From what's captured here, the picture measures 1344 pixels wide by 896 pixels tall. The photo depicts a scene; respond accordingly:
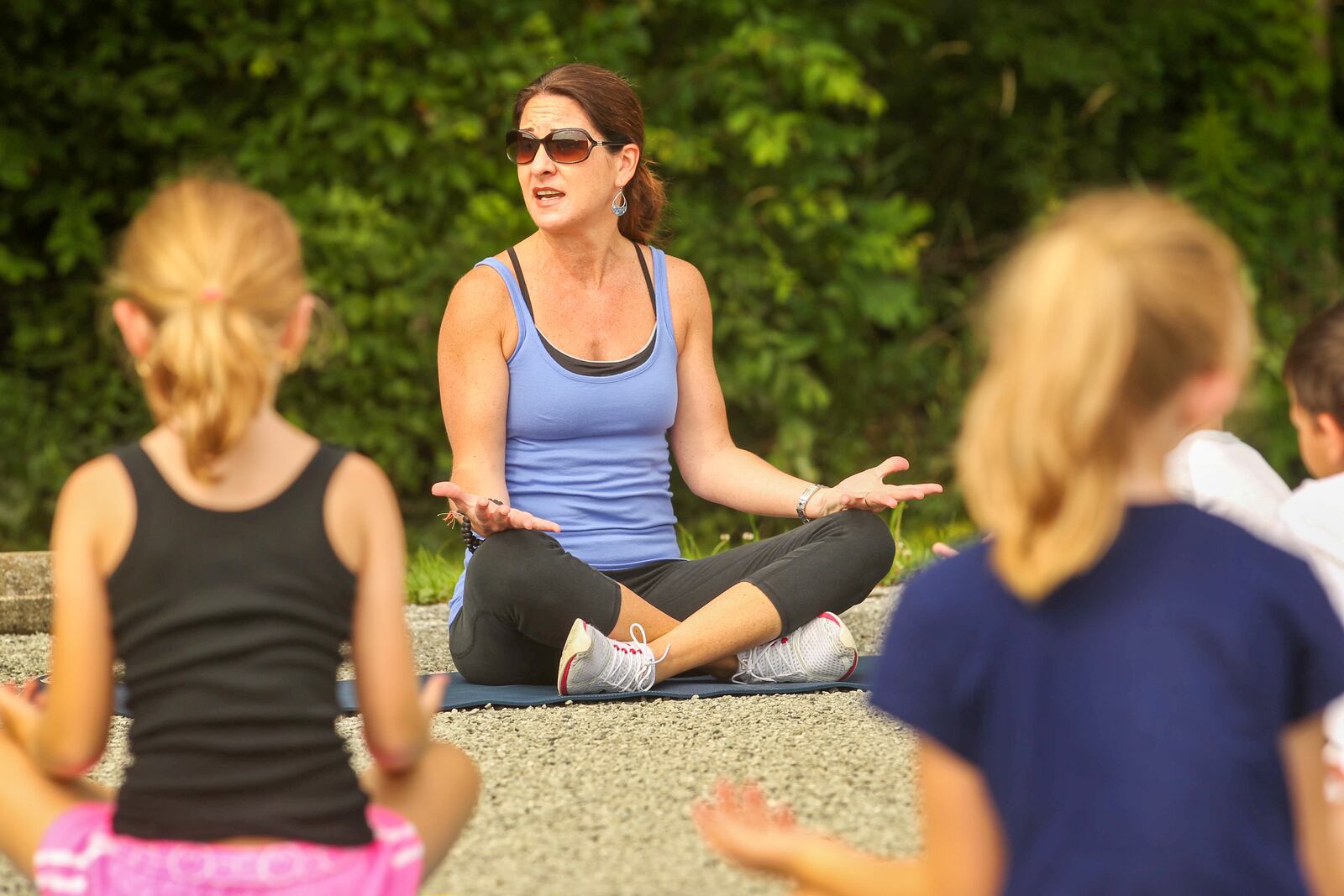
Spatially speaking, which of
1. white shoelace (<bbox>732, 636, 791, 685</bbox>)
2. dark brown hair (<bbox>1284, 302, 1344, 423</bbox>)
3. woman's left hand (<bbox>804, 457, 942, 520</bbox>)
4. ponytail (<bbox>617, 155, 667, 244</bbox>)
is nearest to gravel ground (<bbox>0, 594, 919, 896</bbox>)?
white shoelace (<bbox>732, 636, 791, 685</bbox>)

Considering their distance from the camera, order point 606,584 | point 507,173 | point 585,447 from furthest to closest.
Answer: point 507,173
point 585,447
point 606,584

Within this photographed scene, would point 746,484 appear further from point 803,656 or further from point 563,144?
point 563,144

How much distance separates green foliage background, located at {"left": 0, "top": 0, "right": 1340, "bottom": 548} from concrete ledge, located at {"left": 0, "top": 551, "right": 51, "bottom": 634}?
273cm

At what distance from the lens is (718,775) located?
9.27 ft

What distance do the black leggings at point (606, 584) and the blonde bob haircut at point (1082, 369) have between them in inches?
84.3

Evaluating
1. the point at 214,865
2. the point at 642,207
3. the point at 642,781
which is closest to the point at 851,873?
the point at 214,865

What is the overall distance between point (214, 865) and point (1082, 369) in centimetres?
97

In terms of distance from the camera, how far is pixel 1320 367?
2170 millimetres

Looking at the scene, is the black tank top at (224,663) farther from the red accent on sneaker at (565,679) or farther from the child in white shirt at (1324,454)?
the red accent on sneaker at (565,679)

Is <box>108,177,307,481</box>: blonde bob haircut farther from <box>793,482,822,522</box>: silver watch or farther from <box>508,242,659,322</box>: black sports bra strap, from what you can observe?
<box>793,482,822,522</box>: silver watch

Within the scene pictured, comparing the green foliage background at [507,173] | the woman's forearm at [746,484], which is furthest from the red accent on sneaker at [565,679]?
the green foliage background at [507,173]

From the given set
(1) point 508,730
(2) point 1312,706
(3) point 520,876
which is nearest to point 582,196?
(1) point 508,730

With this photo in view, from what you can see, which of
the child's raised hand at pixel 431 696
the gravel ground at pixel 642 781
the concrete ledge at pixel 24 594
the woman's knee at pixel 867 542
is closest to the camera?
the child's raised hand at pixel 431 696

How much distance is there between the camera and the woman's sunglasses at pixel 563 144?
3.82 meters
